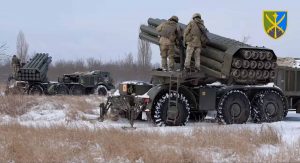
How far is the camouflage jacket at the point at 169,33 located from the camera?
16.2m

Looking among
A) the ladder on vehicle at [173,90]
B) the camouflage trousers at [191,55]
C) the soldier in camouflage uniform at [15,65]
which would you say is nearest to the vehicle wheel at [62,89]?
the soldier in camouflage uniform at [15,65]

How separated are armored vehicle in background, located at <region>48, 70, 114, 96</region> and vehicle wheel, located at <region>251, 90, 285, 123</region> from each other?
21410 millimetres

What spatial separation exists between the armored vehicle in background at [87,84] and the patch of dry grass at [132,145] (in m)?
25.6

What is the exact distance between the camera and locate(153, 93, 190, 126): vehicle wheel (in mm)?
14930

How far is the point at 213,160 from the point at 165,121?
627 cm

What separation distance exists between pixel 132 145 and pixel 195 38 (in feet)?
21.8

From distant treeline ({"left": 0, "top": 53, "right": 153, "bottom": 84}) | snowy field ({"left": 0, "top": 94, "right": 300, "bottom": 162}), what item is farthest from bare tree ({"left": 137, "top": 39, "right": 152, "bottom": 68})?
snowy field ({"left": 0, "top": 94, "right": 300, "bottom": 162})

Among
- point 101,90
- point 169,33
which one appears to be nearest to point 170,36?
point 169,33

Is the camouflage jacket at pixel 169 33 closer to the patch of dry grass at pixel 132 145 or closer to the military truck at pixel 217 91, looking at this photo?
the military truck at pixel 217 91

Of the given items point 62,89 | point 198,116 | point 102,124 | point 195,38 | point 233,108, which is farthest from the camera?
point 62,89

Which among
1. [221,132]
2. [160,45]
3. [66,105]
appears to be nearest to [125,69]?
[66,105]

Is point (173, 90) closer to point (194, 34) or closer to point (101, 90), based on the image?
point (194, 34)

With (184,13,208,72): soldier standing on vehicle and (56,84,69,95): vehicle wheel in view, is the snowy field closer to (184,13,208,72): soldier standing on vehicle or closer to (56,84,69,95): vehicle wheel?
(184,13,208,72): soldier standing on vehicle

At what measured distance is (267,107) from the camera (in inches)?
645
